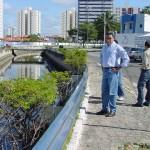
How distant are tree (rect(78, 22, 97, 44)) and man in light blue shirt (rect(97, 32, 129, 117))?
10110 centimetres

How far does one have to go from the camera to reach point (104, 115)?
324 inches

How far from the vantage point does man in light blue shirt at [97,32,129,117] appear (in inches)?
314

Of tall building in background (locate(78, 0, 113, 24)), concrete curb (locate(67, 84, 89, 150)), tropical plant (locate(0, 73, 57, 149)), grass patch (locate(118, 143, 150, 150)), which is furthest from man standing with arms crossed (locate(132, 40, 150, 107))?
tall building in background (locate(78, 0, 113, 24))

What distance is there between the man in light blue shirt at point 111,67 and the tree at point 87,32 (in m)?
101

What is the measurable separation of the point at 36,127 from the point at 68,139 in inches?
69.9

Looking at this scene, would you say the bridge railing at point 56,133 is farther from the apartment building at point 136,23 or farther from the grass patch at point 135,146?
the apartment building at point 136,23

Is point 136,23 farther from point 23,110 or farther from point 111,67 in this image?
point 23,110

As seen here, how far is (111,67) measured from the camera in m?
8.03

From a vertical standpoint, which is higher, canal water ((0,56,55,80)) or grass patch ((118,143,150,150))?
grass patch ((118,143,150,150))

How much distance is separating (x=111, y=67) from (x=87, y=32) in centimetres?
10292

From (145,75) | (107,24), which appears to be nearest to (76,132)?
(145,75)

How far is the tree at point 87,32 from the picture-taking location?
109125 mm

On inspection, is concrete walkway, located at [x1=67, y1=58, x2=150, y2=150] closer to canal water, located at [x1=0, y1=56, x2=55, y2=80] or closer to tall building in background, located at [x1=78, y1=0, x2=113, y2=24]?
canal water, located at [x1=0, y1=56, x2=55, y2=80]

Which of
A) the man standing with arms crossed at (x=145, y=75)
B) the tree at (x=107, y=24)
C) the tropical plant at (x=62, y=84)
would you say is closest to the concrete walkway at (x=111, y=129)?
the man standing with arms crossed at (x=145, y=75)
